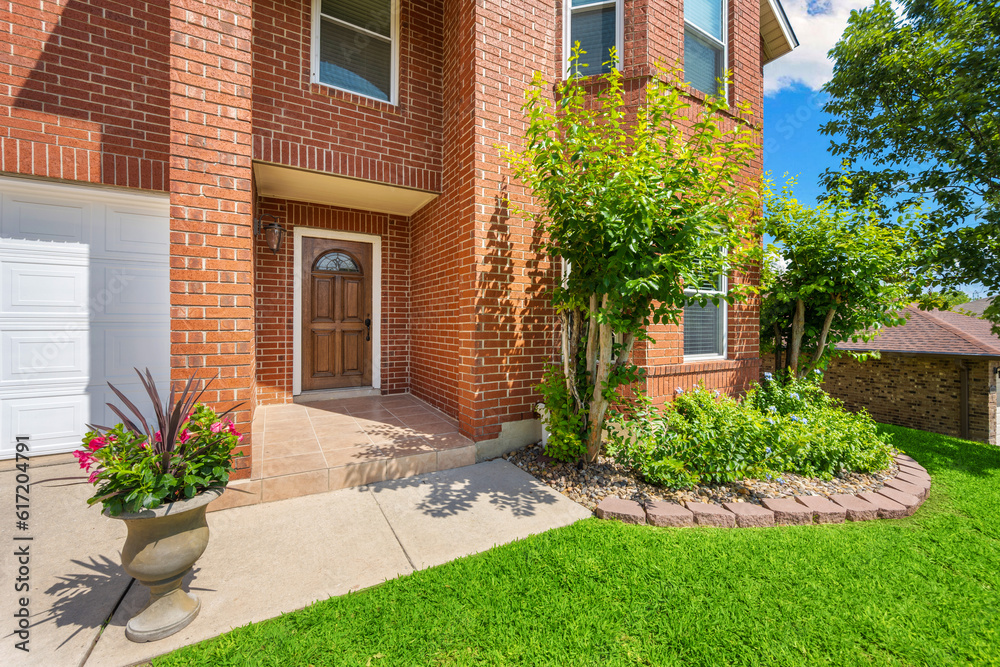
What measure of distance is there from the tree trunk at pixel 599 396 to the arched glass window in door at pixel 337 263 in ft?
12.5

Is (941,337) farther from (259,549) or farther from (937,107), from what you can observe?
(259,549)

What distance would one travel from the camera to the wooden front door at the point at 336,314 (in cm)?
528

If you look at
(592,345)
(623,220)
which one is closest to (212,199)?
(623,220)

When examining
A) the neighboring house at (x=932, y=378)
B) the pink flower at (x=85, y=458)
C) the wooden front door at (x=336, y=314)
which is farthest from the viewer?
the neighboring house at (x=932, y=378)

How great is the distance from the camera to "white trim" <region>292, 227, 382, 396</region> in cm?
513

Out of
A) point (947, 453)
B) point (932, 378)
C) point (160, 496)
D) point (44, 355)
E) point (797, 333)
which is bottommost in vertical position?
point (947, 453)

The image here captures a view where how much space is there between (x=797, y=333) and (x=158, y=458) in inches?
257

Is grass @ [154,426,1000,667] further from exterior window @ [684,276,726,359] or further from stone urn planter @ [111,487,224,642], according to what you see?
exterior window @ [684,276,726,359]

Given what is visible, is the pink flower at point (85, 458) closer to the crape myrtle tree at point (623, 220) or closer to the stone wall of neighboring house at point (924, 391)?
the crape myrtle tree at point (623, 220)

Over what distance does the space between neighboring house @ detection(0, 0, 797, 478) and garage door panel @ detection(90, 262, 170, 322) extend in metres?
0.01

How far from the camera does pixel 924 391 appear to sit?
10859mm

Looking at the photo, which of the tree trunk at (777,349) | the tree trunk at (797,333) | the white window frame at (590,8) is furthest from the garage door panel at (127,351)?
the tree trunk at (777,349)

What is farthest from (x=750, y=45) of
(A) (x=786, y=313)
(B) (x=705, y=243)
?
(B) (x=705, y=243)

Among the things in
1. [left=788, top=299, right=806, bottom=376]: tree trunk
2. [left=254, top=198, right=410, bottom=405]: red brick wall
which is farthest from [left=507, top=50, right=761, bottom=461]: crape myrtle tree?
[left=254, top=198, right=410, bottom=405]: red brick wall
